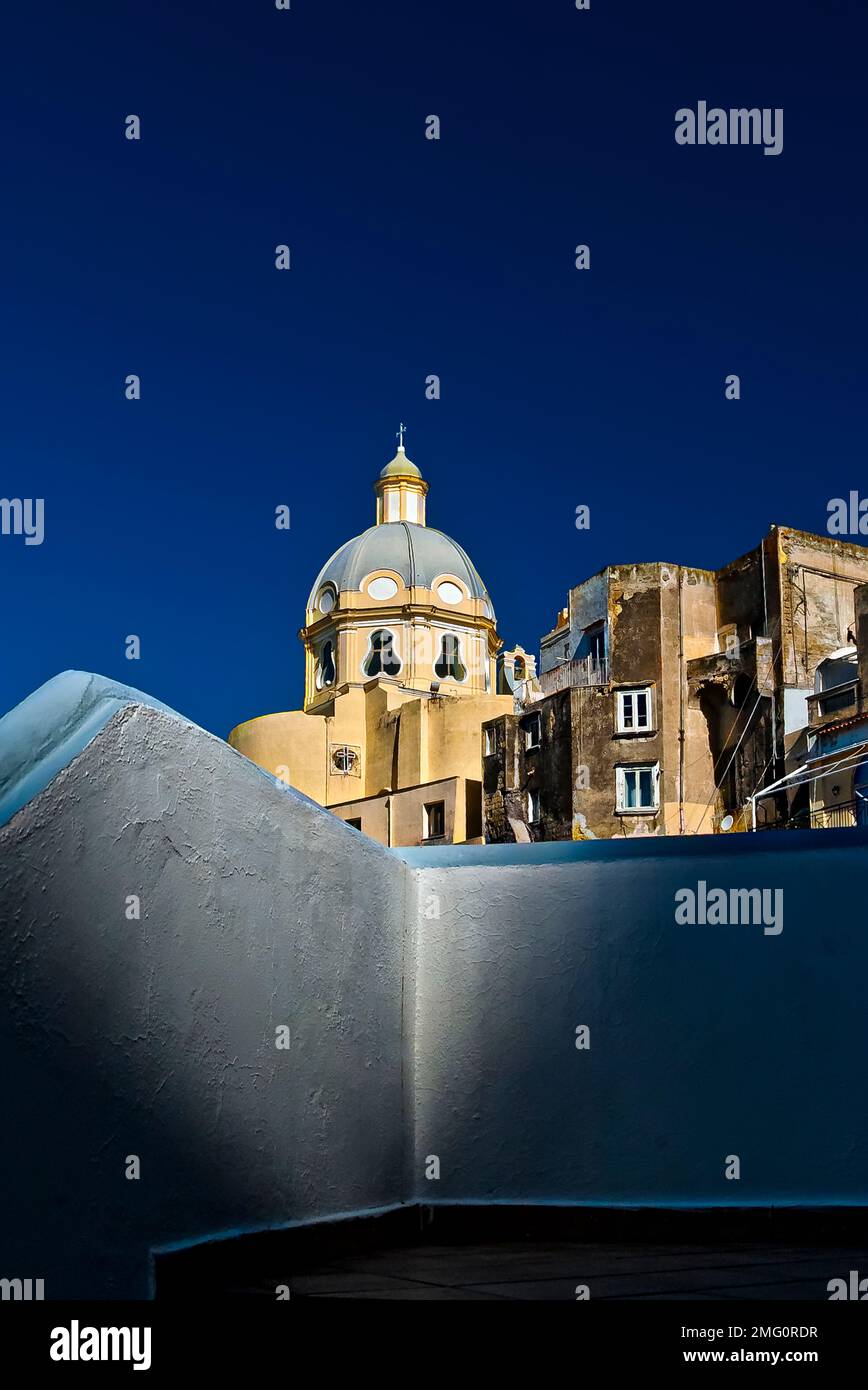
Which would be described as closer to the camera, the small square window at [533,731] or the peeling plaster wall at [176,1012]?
the peeling plaster wall at [176,1012]

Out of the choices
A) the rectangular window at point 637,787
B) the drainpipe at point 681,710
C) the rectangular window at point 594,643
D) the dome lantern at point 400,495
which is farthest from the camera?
the dome lantern at point 400,495

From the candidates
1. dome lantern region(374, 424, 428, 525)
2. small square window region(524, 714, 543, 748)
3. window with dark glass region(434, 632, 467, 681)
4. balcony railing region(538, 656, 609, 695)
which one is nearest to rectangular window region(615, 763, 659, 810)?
balcony railing region(538, 656, 609, 695)

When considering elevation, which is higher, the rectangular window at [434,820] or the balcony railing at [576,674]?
the balcony railing at [576,674]

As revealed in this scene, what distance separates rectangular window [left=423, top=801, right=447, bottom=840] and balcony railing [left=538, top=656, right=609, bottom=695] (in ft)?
18.0

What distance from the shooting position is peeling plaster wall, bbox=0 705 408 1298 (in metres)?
4.33

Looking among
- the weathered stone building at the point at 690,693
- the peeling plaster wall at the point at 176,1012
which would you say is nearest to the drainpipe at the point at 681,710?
the weathered stone building at the point at 690,693

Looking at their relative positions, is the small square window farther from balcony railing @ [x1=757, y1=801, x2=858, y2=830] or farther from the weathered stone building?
balcony railing @ [x1=757, y1=801, x2=858, y2=830]

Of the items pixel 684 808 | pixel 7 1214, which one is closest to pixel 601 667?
pixel 684 808

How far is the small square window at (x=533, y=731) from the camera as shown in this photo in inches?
1788

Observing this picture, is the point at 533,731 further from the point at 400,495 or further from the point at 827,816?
the point at 400,495

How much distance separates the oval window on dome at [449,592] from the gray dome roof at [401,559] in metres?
0.52

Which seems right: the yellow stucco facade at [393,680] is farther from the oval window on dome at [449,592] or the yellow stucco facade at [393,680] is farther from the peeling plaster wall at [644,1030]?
the peeling plaster wall at [644,1030]
